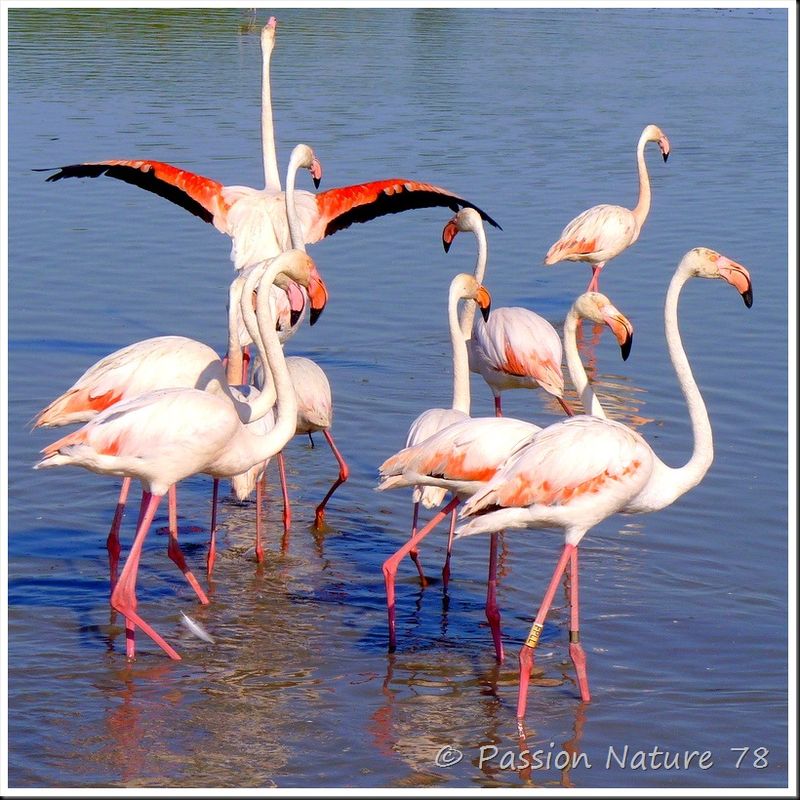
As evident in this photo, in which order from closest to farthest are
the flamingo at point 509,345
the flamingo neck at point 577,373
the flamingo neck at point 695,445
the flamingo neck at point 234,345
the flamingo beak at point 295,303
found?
the flamingo neck at point 695,445, the flamingo neck at point 577,373, the flamingo neck at point 234,345, the flamingo beak at point 295,303, the flamingo at point 509,345

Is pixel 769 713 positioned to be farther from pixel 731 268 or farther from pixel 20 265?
pixel 20 265

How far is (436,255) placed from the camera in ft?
33.8

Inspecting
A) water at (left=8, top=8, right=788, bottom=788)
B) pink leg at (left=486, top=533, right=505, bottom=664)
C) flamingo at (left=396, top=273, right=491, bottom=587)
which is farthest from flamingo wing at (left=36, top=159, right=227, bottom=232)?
pink leg at (left=486, top=533, right=505, bottom=664)

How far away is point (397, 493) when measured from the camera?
6562 mm

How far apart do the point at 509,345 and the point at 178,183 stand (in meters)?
2.21

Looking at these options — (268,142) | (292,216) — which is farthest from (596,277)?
(292,216)

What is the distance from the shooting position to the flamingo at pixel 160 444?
4.73m

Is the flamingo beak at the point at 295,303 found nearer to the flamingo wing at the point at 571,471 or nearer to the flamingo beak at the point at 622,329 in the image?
the flamingo beak at the point at 622,329

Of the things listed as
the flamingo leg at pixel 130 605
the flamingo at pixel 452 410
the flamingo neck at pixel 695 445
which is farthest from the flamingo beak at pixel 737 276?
the flamingo leg at pixel 130 605

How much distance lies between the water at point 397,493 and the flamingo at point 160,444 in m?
0.35

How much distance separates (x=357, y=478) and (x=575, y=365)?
1.71 meters

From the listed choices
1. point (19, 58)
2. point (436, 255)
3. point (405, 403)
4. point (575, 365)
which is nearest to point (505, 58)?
point (19, 58)

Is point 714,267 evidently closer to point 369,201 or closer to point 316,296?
point 316,296

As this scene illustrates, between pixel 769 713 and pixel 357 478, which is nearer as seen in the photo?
pixel 769 713
